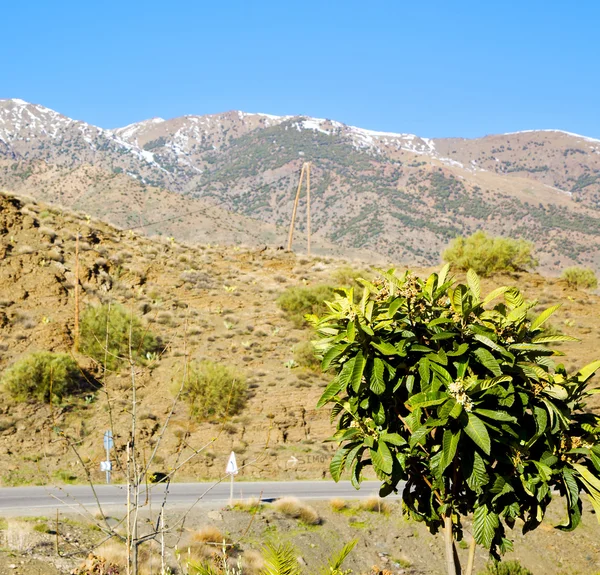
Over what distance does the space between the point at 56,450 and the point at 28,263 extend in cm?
1352

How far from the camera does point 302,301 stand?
32688 mm

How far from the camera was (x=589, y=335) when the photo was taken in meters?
32.4

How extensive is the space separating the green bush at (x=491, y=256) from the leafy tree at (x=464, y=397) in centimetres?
3553

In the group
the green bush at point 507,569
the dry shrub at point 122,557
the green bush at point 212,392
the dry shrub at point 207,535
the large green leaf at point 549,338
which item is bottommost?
the green bush at point 507,569

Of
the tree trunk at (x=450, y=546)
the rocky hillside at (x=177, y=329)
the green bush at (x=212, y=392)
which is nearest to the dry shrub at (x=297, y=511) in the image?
the rocky hillside at (x=177, y=329)

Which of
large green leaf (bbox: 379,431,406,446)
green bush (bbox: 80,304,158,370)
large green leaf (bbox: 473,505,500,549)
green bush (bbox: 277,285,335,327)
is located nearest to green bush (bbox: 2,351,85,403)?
green bush (bbox: 80,304,158,370)

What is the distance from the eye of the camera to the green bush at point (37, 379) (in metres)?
22.8

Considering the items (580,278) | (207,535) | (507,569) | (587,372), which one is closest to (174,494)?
(207,535)

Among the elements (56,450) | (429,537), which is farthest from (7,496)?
(429,537)

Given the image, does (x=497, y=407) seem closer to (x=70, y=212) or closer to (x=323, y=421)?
(x=323, y=421)

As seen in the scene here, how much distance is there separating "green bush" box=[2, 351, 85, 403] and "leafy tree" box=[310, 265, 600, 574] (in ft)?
64.3

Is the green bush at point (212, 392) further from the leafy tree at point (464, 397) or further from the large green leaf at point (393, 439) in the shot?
the large green leaf at point (393, 439)

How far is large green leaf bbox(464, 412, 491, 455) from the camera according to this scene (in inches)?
176

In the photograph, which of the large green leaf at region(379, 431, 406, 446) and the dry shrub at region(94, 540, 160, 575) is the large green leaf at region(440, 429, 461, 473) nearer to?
the large green leaf at region(379, 431, 406, 446)
